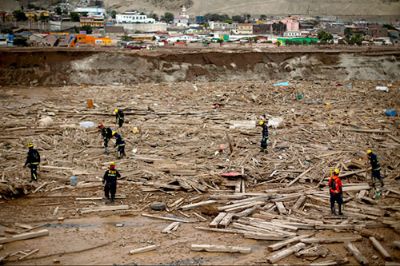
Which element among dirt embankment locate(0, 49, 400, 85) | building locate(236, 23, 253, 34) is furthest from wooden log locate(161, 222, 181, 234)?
building locate(236, 23, 253, 34)

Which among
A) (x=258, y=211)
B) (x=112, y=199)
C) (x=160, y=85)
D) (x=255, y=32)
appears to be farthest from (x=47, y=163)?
(x=255, y=32)

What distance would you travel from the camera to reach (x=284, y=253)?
26.2 feet

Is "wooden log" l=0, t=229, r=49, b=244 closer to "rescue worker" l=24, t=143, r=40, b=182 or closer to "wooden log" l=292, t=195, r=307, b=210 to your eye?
"rescue worker" l=24, t=143, r=40, b=182

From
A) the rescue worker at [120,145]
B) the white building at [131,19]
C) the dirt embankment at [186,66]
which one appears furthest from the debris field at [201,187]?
the white building at [131,19]

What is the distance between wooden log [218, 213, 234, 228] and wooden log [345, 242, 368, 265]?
247 cm

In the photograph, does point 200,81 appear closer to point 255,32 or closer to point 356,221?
point 356,221

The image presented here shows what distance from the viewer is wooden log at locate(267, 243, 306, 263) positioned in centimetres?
780

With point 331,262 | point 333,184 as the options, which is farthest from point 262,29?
point 331,262

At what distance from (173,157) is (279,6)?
366ft

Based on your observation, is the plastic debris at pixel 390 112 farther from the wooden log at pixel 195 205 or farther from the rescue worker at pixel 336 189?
the wooden log at pixel 195 205

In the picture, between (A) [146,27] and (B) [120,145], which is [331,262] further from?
(A) [146,27]

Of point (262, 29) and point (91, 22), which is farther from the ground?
point (91, 22)

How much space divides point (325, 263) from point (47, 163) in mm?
9093

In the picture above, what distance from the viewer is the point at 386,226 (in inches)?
362
